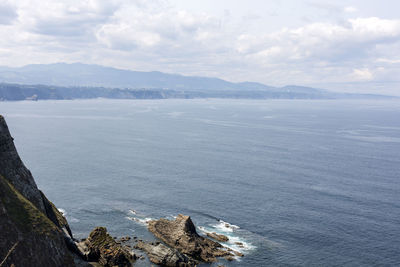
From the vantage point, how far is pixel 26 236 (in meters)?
50.4

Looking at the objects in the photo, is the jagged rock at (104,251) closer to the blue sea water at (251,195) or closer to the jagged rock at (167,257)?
the jagged rock at (167,257)

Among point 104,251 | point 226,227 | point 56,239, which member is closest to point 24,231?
point 56,239

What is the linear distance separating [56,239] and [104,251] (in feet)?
52.5

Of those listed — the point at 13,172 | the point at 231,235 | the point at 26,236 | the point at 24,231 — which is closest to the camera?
the point at 26,236

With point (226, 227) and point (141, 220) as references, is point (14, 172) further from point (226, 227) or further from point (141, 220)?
point (226, 227)

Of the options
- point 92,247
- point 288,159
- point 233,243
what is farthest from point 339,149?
point 92,247

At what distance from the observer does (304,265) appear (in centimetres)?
7200

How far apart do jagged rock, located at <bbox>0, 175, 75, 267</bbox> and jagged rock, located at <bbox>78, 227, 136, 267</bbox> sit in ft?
41.2

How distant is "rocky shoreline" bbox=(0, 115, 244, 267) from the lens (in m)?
49.8

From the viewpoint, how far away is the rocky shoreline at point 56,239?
163 ft

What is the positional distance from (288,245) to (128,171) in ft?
261

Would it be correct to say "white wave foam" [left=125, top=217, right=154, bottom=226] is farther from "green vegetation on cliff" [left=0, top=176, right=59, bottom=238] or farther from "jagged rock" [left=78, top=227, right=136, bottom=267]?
"green vegetation on cliff" [left=0, top=176, right=59, bottom=238]

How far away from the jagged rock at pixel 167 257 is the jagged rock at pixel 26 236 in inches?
826

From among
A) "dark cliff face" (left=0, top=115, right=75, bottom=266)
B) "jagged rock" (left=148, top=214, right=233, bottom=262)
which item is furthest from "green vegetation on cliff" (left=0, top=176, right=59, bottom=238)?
"jagged rock" (left=148, top=214, right=233, bottom=262)
